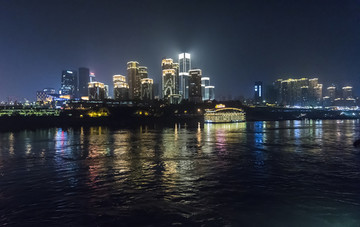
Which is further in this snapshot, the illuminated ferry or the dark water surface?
the illuminated ferry

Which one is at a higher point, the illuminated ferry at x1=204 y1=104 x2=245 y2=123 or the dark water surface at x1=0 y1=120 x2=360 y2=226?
the illuminated ferry at x1=204 y1=104 x2=245 y2=123

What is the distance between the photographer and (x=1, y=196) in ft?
53.2

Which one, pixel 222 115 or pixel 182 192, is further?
pixel 222 115

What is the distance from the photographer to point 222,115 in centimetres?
17012

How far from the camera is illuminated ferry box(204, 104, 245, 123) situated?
542ft

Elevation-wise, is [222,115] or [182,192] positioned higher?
[222,115]

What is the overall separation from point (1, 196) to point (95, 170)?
8.05 meters

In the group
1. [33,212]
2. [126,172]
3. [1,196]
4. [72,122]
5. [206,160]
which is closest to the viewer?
[33,212]

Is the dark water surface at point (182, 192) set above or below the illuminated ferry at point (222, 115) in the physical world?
below

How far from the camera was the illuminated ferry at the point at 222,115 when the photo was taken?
542ft

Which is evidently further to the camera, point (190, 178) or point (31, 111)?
point (31, 111)

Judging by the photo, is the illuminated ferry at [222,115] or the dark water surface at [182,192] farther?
the illuminated ferry at [222,115]

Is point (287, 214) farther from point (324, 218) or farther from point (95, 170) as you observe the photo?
point (95, 170)

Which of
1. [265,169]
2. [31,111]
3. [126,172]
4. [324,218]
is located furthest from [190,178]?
[31,111]
